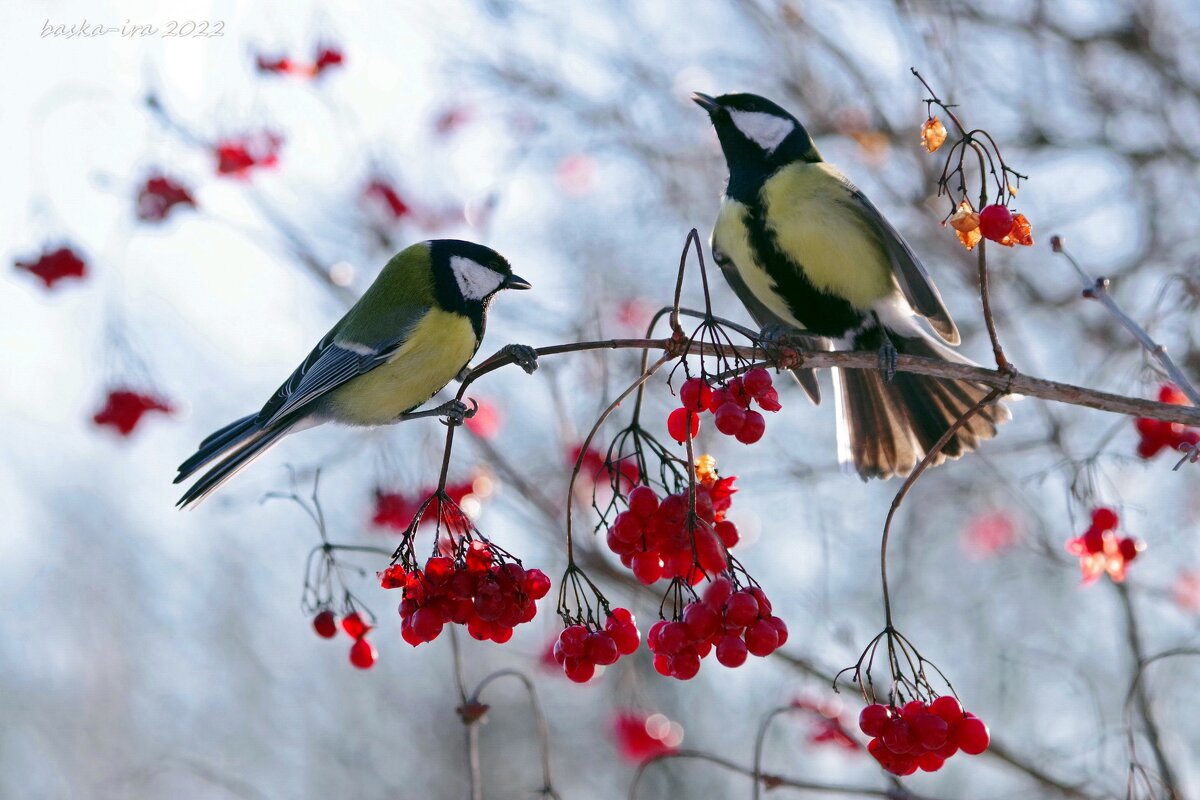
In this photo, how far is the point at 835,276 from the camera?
3031 millimetres

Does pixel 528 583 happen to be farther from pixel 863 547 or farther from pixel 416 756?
pixel 416 756

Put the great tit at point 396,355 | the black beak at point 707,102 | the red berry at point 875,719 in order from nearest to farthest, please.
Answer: the red berry at point 875,719 < the great tit at point 396,355 < the black beak at point 707,102

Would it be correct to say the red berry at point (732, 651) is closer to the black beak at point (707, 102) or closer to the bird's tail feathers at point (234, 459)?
the bird's tail feathers at point (234, 459)

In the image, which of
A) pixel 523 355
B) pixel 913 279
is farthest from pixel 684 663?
pixel 913 279

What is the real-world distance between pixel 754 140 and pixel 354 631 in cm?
179

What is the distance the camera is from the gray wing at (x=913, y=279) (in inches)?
110

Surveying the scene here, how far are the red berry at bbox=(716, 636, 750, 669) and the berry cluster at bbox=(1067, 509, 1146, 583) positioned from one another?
1.23 m

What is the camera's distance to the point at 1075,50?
4.59 m

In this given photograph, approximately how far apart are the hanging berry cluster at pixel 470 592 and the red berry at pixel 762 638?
0.37 metres

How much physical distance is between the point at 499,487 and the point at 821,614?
1.17m

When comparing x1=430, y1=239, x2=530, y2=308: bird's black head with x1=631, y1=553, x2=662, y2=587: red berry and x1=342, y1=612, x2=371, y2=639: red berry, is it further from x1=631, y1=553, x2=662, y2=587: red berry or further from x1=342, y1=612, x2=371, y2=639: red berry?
x1=631, y1=553, x2=662, y2=587: red berry

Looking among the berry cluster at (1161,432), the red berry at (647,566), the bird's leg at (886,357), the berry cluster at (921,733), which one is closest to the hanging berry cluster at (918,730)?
the berry cluster at (921,733)

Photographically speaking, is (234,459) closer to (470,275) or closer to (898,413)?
(470,275)

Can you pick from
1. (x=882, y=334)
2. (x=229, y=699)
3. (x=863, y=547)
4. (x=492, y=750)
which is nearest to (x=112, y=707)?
(x=229, y=699)
